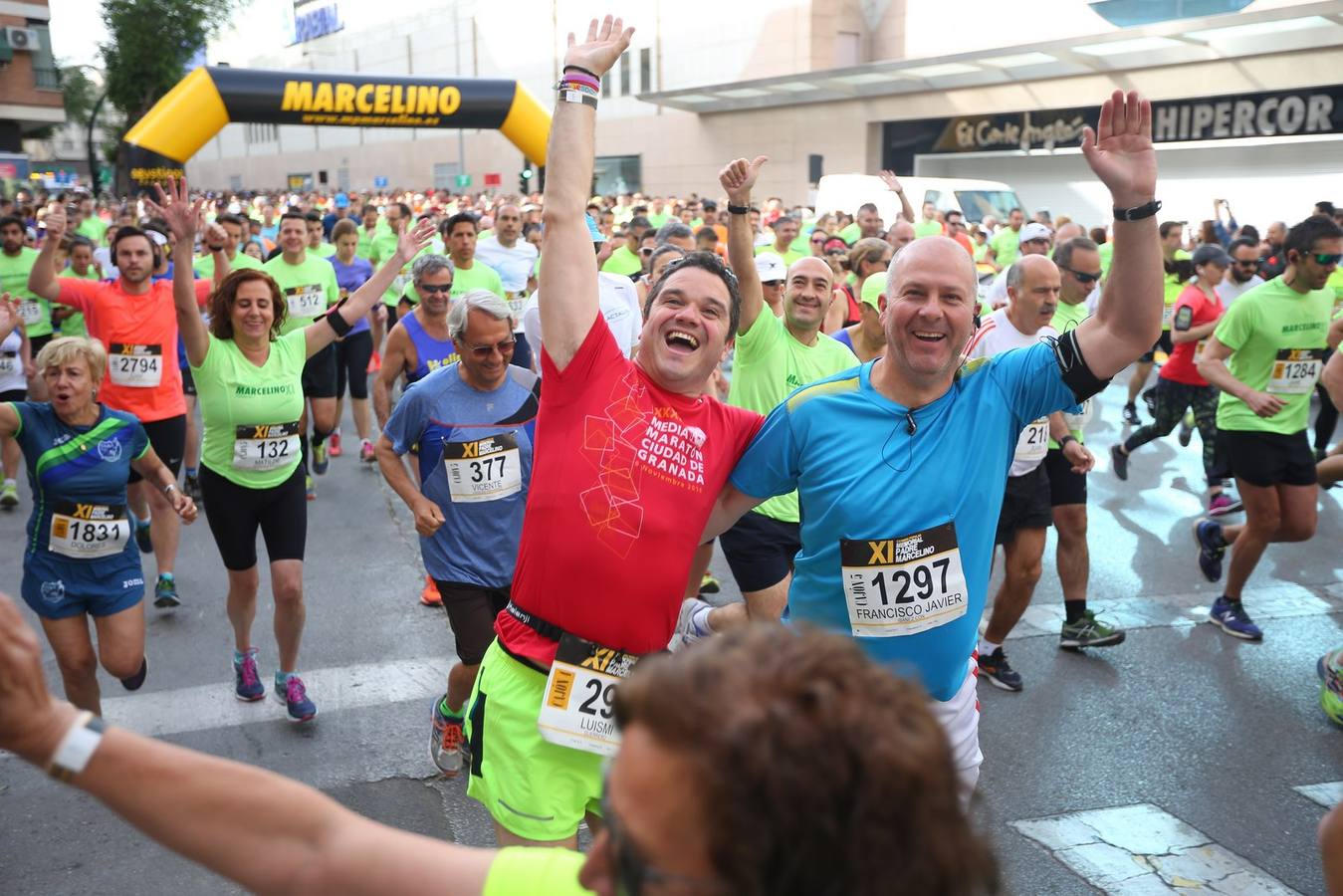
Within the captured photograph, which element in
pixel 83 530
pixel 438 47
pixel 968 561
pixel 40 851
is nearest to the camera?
pixel 968 561

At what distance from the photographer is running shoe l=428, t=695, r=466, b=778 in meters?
4.35

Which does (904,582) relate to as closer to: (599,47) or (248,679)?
(599,47)

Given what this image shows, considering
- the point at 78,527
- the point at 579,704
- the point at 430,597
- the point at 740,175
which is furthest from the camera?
the point at 430,597

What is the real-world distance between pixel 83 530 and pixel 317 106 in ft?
50.3

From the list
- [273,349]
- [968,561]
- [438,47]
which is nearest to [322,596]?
[273,349]

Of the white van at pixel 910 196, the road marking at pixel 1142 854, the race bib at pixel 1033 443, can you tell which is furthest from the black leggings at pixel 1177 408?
the white van at pixel 910 196

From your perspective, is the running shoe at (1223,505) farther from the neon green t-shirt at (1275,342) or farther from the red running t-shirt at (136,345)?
the red running t-shirt at (136,345)

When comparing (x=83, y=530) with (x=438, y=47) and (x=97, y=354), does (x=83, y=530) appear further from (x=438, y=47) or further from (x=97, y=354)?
(x=438, y=47)

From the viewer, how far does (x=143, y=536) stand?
7164 mm

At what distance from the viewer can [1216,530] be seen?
6.84 m

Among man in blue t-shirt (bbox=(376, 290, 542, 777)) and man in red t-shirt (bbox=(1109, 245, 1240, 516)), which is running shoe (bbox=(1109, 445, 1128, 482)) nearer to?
man in red t-shirt (bbox=(1109, 245, 1240, 516))

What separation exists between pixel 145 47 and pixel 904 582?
55962 mm

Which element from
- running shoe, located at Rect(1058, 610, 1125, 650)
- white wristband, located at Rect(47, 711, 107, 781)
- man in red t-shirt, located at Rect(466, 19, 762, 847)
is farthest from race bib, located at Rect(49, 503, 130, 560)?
running shoe, located at Rect(1058, 610, 1125, 650)

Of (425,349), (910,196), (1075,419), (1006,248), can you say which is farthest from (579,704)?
(910,196)
